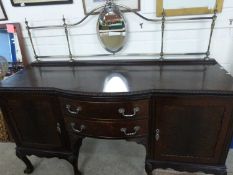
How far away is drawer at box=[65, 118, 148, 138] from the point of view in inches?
47.6

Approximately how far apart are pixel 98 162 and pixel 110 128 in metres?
0.67

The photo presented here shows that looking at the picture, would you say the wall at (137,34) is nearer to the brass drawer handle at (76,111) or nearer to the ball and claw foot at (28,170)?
the brass drawer handle at (76,111)

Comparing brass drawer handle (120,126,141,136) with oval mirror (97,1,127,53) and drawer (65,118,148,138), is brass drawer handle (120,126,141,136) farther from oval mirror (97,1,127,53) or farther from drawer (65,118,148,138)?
oval mirror (97,1,127,53)

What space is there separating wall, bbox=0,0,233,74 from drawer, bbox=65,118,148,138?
63 centimetres

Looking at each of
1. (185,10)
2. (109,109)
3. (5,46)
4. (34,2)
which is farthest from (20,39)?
(185,10)

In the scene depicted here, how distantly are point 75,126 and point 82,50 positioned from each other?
0.66m

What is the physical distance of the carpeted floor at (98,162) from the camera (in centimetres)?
166

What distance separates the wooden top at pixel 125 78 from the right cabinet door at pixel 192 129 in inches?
3.0

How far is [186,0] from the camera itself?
1351 mm

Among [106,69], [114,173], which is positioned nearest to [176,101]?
[106,69]

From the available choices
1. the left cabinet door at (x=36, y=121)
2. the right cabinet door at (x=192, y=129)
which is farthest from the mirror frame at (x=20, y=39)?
the right cabinet door at (x=192, y=129)

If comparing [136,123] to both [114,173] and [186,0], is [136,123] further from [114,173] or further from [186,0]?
[186,0]

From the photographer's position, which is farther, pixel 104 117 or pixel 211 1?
pixel 211 1

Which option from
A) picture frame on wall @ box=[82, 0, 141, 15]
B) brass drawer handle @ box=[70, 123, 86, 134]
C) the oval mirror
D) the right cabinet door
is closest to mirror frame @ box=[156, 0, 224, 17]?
picture frame on wall @ box=[82, 0, 141, 15]
